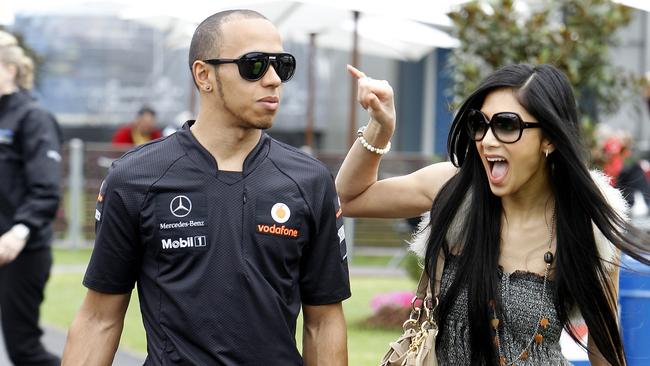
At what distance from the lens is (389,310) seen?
10898 millimetres

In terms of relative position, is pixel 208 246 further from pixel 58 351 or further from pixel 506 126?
pixel 58 351

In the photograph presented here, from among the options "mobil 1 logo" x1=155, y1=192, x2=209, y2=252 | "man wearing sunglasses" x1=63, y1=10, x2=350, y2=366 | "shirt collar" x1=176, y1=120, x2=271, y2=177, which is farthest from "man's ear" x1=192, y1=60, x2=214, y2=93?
"mobil 1 logo" x1=155, y1=192, x2=209, y2=252

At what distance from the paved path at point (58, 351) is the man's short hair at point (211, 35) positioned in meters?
4.83

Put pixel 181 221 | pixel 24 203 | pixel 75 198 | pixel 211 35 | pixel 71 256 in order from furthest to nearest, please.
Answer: pixel 75 198, pixel 71 256, pixel 24 203, pixel 211 35, pixel 181 221

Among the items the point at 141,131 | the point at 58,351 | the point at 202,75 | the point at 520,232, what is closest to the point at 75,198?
the point at 141,131

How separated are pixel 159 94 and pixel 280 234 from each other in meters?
20.8

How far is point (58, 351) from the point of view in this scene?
9.30m

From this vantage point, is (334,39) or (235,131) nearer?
(235,131)

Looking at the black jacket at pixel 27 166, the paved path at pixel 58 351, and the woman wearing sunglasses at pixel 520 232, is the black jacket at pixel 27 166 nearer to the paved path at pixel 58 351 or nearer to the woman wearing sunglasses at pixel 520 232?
the paved path at pixel 58 351

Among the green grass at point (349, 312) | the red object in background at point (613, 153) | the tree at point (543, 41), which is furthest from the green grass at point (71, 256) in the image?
the red object in background at point (613, 153)

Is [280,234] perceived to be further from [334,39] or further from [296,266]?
[334,39]

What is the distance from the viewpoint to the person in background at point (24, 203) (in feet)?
21.4

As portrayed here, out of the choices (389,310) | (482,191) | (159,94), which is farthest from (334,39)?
(482,191)

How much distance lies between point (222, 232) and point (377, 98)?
0.64 meters
